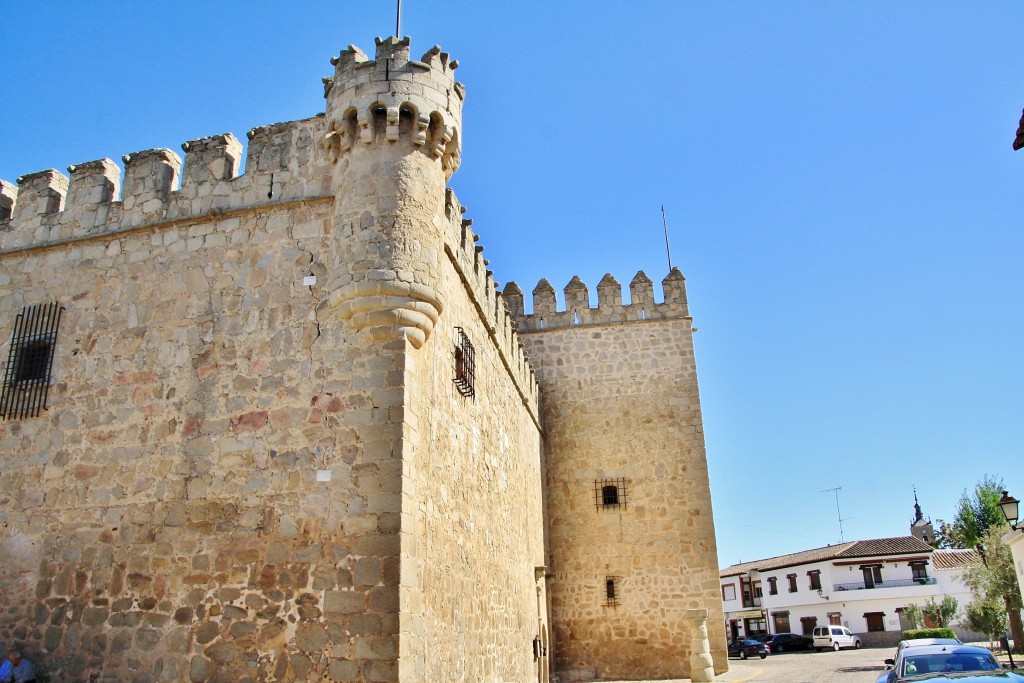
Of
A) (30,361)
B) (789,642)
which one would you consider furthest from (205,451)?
(789,642)

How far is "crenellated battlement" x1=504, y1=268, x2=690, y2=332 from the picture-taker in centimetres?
1788

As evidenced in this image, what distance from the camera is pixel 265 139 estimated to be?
899cm

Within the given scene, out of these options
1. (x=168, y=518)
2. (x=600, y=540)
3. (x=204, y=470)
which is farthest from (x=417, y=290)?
(x=600, y=540)

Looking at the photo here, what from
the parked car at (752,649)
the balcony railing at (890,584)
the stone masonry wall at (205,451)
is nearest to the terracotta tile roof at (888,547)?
the balcony railing at (890,584)

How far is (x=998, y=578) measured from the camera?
23.4 metres

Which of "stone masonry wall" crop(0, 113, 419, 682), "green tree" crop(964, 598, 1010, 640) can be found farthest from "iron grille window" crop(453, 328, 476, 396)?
"green tree" crop(964, 598, 1010, 640)

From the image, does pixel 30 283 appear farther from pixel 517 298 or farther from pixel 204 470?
pixel 517 298

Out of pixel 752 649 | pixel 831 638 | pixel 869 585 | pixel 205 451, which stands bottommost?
pixel 752 649

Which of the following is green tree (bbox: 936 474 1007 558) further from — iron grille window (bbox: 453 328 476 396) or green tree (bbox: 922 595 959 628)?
iron grille window (bbox: 453 328 476 396)

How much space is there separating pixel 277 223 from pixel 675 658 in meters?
11.7

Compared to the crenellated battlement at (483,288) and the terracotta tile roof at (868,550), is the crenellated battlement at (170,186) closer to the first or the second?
the crenellated battlement at (483,288)

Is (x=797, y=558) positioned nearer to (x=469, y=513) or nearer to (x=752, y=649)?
(x=752, y=649)

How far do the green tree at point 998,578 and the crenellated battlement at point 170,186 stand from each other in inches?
919

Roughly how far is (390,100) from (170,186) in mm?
3018
